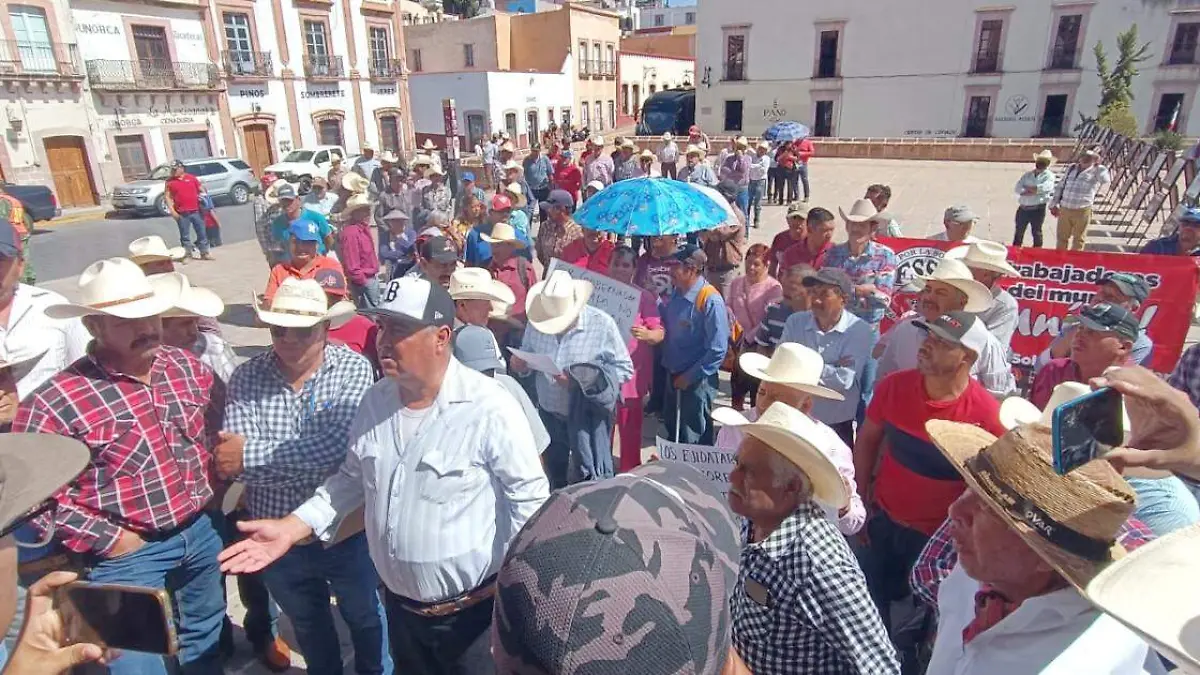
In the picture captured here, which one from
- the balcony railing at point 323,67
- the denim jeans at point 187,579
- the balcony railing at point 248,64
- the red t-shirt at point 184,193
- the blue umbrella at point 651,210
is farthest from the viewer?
the balcony railing at point 323,67

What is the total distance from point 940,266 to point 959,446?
8.21 ft

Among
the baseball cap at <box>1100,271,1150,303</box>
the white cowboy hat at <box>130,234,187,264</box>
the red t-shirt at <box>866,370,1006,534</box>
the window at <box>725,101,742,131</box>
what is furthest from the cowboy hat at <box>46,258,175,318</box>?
the window at <box>725,101,742,131</box>

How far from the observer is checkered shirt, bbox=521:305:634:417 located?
4.18 metres

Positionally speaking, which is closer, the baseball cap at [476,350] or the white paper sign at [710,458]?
the white paper sign at [710,458]

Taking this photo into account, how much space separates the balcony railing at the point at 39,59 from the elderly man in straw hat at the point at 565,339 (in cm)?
2551

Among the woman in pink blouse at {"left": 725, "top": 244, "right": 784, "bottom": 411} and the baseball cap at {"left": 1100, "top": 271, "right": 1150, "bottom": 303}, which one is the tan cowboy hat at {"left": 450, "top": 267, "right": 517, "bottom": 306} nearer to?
the woman in pink blouse at {"left": 725, "top": 244, "right": 784, "bottom": 411}

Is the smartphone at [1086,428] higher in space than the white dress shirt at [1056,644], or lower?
higher

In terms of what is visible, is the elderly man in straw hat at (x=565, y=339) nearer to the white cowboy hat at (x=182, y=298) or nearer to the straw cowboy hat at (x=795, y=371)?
the straw cowboy hat at (x=795, y=371)

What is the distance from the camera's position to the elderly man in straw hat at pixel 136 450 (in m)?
2.59

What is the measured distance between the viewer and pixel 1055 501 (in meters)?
1.67

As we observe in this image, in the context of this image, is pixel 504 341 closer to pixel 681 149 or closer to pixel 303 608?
pixel 303 608

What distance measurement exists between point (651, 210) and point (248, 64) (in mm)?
29038

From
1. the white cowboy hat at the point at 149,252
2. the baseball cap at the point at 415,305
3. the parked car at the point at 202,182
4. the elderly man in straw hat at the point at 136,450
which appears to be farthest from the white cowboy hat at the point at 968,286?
the parked car at the point at 202,182

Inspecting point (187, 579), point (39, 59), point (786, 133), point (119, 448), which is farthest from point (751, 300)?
point (39, 59)
